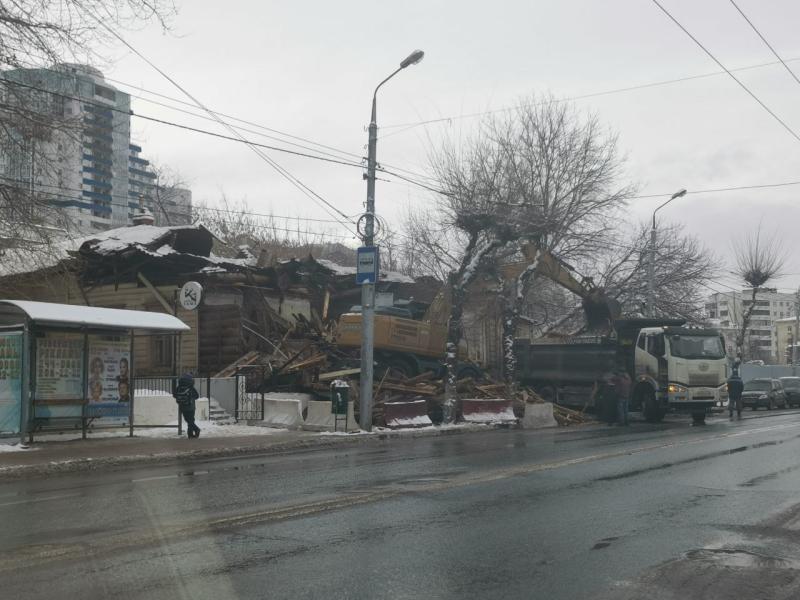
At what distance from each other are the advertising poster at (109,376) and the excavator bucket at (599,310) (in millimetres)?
18054

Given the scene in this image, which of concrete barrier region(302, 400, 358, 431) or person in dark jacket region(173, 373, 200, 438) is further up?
person in dark jacket region(173, 373, 200, 438)

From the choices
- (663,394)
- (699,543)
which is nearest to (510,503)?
(699,543)

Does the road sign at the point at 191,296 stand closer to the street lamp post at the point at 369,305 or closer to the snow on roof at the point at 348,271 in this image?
the street lamp post at the point at 369,305

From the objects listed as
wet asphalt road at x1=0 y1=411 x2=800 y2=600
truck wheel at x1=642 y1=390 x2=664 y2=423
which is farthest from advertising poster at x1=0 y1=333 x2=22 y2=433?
truck wheel at x1=642 y1=390 x2=664 y2=423

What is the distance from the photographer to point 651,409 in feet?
93.1

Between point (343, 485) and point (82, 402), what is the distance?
9.21 m

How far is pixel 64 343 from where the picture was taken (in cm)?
1833

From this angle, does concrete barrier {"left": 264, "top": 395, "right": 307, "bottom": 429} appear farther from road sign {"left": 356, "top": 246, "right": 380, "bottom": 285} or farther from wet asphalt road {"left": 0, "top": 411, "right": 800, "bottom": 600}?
wet asphalt road {"left": 0, "top": 411, "right": 800, "bottom": 600}

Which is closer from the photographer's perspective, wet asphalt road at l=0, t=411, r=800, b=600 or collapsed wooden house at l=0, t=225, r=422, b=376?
wet asphalt road at l=0, t=411, r=800, b=600

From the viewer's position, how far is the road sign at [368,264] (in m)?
22.6

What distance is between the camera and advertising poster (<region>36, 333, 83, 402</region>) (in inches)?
702

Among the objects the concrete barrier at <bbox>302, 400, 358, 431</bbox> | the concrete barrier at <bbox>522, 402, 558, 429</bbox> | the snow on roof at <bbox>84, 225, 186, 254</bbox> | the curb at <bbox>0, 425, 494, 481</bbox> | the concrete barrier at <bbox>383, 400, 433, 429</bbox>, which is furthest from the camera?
the snow on roof at <bbox>84, 225, 186, 254</bbox>

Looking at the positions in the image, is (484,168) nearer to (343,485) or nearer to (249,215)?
(343,485)

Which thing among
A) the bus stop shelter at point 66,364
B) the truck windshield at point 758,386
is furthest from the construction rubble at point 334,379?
the truck windshield at point 758,386
